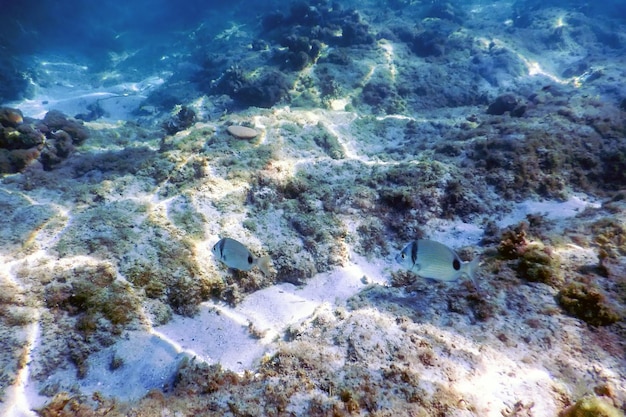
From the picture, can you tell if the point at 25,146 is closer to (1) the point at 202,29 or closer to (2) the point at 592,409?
(2) the point at 592,409

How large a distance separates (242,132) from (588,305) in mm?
5397

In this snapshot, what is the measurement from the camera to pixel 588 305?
115 inches

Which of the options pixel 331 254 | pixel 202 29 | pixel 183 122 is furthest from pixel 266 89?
pixel 202 29

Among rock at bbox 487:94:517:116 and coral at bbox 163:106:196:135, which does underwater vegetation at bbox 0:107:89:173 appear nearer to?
coral at bbox 163:106:196:135

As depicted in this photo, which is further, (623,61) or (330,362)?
(623,61)

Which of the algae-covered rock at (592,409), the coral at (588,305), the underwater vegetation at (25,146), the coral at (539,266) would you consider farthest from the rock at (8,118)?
the coral at (588,305)

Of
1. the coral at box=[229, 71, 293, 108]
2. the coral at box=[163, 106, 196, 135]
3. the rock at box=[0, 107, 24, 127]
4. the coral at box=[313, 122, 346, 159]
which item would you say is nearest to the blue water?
the coral at box=[229, 71, 293, 108]

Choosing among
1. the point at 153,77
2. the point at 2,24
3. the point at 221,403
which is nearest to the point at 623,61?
the point at 221,403

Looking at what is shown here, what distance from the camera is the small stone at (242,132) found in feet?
19.2

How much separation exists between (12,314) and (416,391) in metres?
3.74

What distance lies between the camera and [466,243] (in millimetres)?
4742

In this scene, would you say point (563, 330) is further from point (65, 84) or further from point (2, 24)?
point (2, 24)

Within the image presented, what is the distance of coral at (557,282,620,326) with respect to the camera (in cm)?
286

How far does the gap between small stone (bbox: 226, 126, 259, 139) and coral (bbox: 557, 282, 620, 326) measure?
5.11 metres
